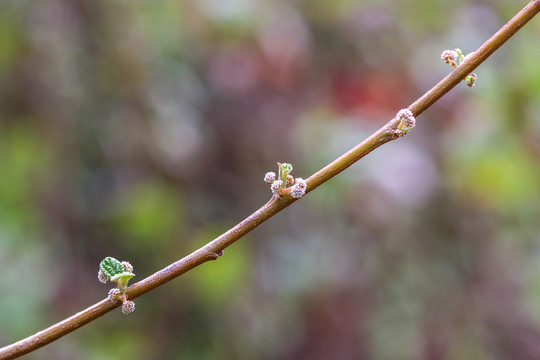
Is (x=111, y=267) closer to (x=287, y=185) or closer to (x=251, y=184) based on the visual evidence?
(x=287, y=185)

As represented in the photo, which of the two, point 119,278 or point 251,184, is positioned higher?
point 251,184

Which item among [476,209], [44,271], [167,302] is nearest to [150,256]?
[167,302]

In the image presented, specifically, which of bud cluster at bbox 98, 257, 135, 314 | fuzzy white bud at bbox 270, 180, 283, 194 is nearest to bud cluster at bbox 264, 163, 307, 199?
fuzzy white bud at bbox 270, 180, 283, 194

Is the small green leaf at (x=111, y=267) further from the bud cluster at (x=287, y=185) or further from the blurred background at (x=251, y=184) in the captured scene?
the blurred background at (x=251, y=184)

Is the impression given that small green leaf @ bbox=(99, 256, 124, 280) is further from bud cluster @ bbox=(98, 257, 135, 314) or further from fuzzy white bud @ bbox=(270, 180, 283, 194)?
fuzzy white bud @ bbox=(270, 180, 283, 194)

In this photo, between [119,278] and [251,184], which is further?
[251,184]

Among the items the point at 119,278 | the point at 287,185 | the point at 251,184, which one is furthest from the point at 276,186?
the point at 251,184

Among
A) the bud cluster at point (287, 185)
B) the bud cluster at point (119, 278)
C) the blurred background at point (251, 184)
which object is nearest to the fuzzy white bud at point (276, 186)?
the bud cluster at point (287, 185)

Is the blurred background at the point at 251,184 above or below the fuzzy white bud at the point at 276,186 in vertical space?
above

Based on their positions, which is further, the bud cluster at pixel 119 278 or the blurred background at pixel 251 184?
the blurred background at pixel 251 184
